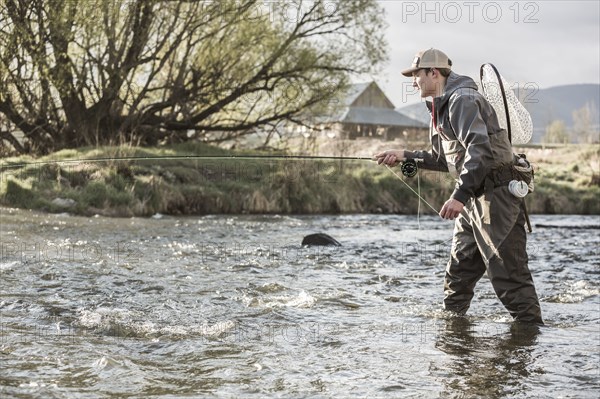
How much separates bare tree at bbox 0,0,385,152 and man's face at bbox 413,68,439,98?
50.4ft

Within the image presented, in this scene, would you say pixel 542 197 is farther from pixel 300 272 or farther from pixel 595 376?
pixel 595 376

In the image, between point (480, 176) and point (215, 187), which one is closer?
point (480, 176)

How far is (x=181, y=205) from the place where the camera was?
17828 millimetres

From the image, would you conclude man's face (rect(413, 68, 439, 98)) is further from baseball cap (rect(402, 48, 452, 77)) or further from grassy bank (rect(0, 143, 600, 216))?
grassy bank (rect(0, 143, 600, 216))

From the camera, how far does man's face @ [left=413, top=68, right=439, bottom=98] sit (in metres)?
5.81

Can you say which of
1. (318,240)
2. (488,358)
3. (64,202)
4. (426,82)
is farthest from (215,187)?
(488,358)

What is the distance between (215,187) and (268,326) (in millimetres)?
13033

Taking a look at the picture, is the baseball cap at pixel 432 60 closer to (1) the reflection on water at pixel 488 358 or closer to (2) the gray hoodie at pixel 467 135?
(2) the gray hoodie at pixel 467 135

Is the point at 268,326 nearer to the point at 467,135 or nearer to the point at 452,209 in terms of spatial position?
the point at 452,209

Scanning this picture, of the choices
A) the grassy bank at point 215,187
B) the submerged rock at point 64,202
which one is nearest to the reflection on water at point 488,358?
the grassy bank at point 215,187

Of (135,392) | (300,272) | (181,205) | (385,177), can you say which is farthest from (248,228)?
(135,392)

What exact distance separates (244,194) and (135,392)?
48.9ft

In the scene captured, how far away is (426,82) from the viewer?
5824mm

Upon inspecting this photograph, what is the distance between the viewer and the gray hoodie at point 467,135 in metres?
5.41
